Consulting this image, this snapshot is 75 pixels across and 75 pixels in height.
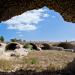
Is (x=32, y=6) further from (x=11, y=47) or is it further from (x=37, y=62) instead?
(x=11, y=47)

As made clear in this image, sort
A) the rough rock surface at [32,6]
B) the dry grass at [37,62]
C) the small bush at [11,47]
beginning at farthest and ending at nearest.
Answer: the small bush at [11,47]
the dry grass at [37,62]
the rough rock surface at [32,6]

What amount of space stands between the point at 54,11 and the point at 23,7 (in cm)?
121

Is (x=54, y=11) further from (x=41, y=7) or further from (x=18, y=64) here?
(x=18, y=64)

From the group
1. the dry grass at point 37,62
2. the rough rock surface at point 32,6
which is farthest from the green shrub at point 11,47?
the rough rock surface at point 32,6

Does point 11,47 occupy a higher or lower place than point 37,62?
higher

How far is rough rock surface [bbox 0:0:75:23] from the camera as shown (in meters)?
11.0

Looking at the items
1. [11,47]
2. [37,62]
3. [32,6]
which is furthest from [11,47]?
[32,6]

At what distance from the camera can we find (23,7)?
1143 cm

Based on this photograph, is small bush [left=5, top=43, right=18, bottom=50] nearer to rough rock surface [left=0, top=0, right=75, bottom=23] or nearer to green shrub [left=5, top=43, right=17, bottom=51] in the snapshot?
green shrub [left=5, top=43, right=17, bottom=51]

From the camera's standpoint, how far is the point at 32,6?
11.5m

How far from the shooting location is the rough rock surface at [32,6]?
36.1 ft

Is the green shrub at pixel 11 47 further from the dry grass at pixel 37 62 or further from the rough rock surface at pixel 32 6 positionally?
the rough rock surface at pixel 32 6

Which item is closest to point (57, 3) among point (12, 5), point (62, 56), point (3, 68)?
point (12, 5)

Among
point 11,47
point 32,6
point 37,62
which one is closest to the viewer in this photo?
point 32,6
